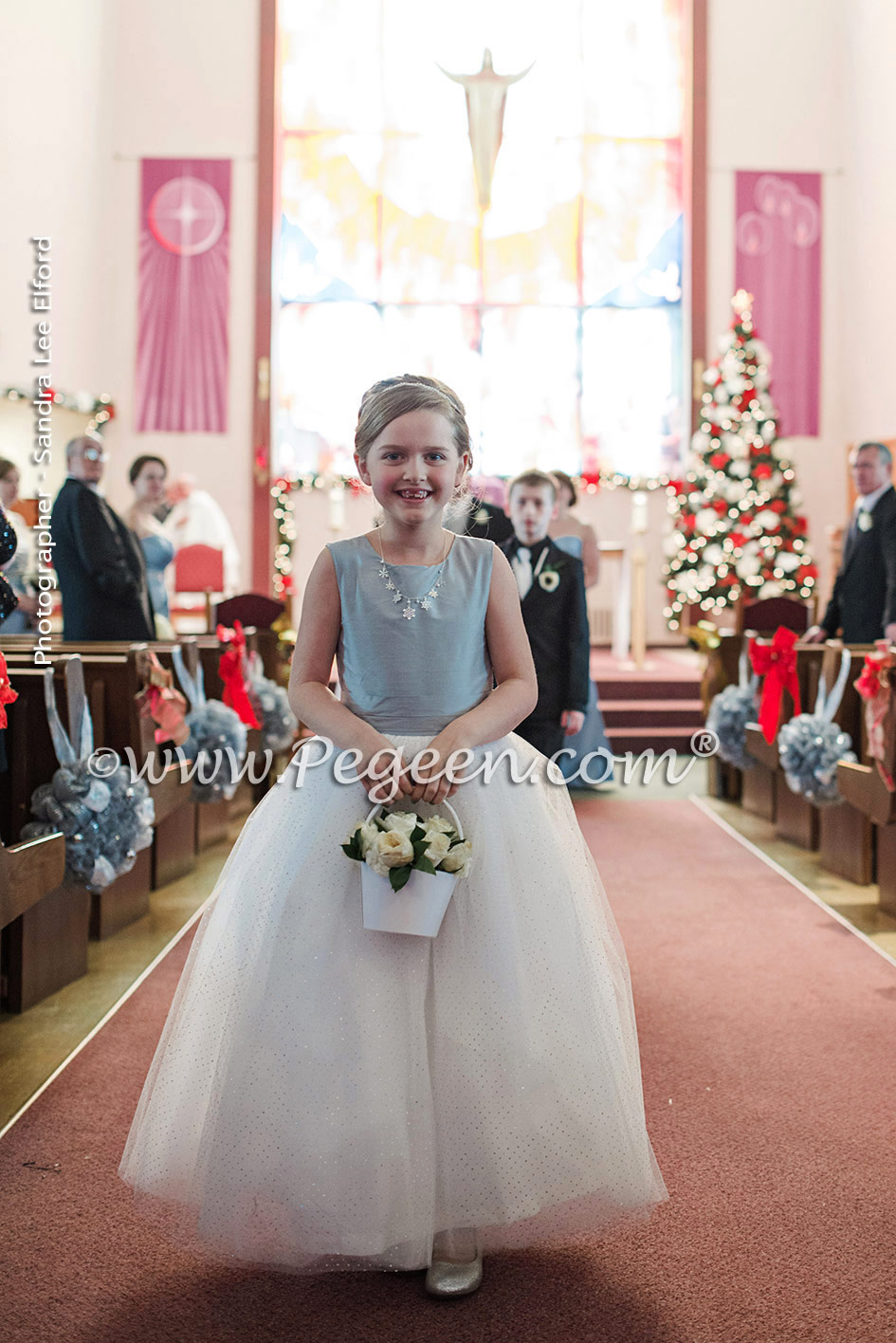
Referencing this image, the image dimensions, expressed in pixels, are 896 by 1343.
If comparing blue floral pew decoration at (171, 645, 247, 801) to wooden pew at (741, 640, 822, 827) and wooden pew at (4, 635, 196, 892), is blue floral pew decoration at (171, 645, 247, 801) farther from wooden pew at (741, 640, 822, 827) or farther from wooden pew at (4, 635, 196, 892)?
wooden pew at (741, 640, 822, 827)

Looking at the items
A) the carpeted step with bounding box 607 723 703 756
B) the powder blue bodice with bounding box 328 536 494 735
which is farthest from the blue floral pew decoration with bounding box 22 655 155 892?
the carpeted step with bounding box 607 723 703 756

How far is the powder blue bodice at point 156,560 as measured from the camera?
6.21 meters

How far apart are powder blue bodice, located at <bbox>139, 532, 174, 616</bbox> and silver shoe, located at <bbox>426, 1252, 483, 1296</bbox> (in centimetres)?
452

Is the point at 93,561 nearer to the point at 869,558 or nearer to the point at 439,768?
the point at 439,768

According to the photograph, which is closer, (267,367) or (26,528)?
(26,528)

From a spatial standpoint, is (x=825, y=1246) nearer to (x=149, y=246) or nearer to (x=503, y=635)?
(x=503, y=635)

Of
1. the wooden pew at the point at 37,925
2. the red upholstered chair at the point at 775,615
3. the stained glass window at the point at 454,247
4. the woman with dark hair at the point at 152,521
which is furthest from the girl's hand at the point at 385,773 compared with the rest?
the stained glass window at the point at 454,247

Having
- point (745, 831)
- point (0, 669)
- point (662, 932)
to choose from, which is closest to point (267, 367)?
point (745, 831)

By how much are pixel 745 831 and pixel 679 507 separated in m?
6.38

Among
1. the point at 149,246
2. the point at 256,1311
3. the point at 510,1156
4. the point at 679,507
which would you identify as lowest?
the point at 256,1311

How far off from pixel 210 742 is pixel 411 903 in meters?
2.95

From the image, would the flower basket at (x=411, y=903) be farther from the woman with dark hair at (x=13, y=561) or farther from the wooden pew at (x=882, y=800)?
the wooden pew at (x=882, y=800)

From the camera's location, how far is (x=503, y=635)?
6.73 feet

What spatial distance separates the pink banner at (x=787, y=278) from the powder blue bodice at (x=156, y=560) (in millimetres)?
7798
